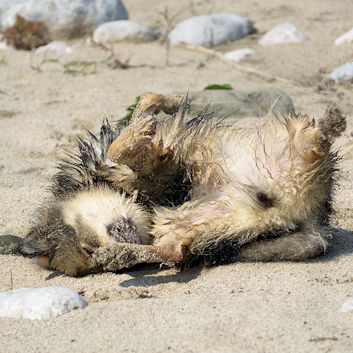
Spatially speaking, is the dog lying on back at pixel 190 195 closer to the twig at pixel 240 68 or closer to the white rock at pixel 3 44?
the twig at pixel 240 68

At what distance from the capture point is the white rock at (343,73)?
7289mm

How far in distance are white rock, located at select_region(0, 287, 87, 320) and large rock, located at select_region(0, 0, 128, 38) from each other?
6.70 m

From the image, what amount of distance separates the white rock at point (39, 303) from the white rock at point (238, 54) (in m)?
5.37

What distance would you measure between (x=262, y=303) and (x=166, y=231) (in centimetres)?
68

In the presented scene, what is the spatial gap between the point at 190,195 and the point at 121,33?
5.83 meters

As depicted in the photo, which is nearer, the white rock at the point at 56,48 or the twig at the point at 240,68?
the twig at the point at 240,68

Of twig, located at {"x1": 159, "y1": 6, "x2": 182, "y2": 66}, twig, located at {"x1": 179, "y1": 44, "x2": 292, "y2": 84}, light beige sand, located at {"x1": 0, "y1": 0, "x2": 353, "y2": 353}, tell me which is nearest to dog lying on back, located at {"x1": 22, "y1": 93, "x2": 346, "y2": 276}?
light beige sand, located at {"x1": 0, "y1": 0, "x2": 353, "y2": 353}

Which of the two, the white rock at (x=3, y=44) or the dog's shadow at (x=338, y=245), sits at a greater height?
the dog's shadow at (x=338, y=245)

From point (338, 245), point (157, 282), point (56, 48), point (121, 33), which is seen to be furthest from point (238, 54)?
point (157, 282)

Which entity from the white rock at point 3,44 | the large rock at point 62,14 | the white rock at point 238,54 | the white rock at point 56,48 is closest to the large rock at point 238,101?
the white rock at point 238,54

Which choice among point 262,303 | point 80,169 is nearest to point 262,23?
point 80,169

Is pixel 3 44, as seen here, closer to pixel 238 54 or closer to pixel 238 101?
pixel 238 54

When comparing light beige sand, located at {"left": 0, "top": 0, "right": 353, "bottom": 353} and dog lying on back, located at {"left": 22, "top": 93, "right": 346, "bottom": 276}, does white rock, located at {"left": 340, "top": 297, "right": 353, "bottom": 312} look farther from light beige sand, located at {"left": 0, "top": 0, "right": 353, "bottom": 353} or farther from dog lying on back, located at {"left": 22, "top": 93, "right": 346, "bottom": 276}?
dog lying on back, located at {"left": 22, "top": 93, "right": 346, "bottom": 276}

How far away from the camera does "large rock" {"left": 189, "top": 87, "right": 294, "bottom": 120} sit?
624 cm
